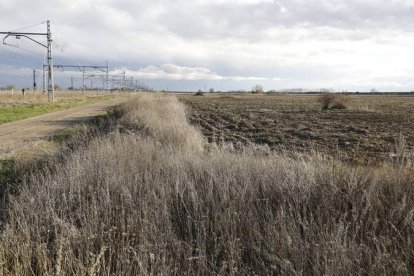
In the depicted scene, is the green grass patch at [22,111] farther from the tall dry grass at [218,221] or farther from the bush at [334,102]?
the bush at [334,102]

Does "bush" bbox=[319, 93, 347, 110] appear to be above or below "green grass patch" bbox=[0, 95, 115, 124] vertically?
above

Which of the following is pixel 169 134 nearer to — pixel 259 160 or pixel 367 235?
pixel 259 160

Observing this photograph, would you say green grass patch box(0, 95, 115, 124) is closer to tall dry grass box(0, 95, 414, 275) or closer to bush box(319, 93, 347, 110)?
tall dry grass box(0, 95, 414, 275)

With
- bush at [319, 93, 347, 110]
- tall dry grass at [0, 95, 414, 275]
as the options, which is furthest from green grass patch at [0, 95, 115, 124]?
bush at [319, 93, 347, 110]

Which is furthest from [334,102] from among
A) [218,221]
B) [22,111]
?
[218,221]

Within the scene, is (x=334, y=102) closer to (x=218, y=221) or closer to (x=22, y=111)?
(x=22, y=111)

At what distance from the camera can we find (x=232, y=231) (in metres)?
4.21

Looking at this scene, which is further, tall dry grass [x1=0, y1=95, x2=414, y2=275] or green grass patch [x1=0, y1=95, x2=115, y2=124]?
green grass patch [x1=0, y1=95, x2=115, y2=124]

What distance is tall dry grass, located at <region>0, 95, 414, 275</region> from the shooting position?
361 centimetres

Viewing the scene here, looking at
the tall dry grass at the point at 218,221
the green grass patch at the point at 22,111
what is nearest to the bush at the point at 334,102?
the green grass patch at the point at 22,111

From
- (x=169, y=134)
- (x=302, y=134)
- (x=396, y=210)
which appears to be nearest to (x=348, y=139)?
(x=302, y=134)

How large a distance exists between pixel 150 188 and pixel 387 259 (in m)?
3.20

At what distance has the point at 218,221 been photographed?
445 cm

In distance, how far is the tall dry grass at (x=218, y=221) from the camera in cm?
361
